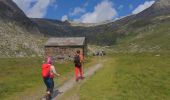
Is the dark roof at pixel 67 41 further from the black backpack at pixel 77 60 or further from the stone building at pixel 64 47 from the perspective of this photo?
the black backpack at pixel 77 60

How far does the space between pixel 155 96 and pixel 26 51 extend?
5911 inches

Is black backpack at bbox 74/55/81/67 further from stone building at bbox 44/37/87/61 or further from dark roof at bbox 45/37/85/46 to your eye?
dark roof at bbox 45/37/85/46

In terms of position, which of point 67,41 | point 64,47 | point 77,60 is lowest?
point 77,60

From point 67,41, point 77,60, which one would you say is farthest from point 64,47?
point 77,60

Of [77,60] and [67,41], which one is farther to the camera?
[67,41]

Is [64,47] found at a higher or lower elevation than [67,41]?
lower

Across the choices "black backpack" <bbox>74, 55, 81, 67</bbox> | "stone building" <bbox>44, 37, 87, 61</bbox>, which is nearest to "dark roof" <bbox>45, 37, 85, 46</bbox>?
"stone building" <bbox>44, 37, 87, 61</bbox>

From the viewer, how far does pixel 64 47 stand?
11612cm

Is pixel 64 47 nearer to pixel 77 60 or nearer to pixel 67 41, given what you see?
pixel 67 41

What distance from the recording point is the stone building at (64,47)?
11359 centimetres

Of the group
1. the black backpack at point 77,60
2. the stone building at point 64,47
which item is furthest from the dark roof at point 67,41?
the black backpack at point 77,60

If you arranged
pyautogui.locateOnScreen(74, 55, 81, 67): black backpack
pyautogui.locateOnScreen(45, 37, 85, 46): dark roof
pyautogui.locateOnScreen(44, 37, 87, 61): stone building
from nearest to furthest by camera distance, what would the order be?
pyautogui.locateOnScreen(74, 55, 81, 67): black backpack → pyautogui.locateOnScreen(44, 37, 87, 61): stone building → pyautogui.locateOnScreen(45, 37, 85, 46): dark roof

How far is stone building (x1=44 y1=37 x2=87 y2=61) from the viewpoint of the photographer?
113588mm

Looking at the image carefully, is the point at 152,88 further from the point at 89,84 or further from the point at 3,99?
the point at 3,99
